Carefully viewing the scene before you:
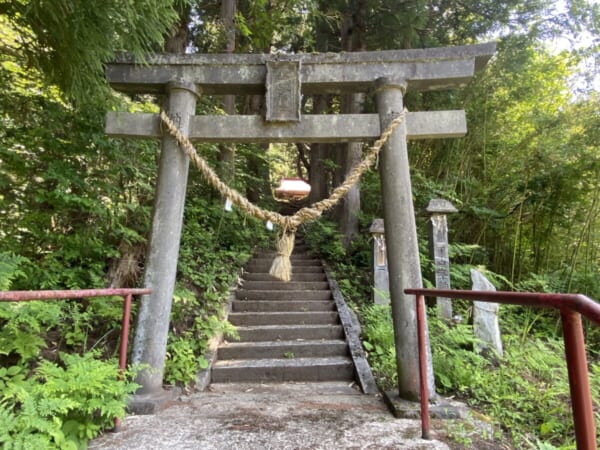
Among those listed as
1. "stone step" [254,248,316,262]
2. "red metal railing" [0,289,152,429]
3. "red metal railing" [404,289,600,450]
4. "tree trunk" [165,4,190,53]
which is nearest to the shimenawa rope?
"red metal railing" [0,289,152,429]

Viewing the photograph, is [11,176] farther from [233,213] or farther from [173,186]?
[233,213]

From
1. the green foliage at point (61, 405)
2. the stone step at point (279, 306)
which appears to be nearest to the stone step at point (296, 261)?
the stone step at point (279, 306)

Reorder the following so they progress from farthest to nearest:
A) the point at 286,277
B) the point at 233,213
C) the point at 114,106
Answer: the point at 233,213
the point at 114,106
the point at 286,277

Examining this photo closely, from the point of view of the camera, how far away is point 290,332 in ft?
12.5

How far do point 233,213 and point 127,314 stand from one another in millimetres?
3495

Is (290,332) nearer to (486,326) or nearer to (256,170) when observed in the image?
(486,326)

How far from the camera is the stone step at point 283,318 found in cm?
401

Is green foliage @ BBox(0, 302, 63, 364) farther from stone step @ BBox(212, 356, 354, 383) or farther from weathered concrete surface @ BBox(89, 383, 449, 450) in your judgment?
stone step @ BBox(212, 356, 354, 383)

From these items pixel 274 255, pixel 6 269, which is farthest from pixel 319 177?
pixel 6 269

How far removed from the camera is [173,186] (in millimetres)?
2637

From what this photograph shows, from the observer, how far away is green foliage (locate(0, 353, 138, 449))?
1.33 meters

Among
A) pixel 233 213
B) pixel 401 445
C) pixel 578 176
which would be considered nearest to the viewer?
pixel 401 445

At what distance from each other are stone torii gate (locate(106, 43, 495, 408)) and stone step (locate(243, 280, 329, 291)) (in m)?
2.36

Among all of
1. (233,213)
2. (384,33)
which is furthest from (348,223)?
(384,33)
